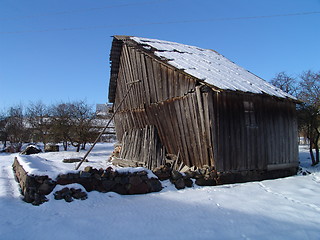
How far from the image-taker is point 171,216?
4.51 meters

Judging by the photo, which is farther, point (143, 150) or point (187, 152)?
point (143, 150)

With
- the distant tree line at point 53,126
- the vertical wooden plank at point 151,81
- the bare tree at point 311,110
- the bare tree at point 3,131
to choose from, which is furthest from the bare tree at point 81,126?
the bare tree at point 311,110

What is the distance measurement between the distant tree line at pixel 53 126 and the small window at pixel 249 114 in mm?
19696

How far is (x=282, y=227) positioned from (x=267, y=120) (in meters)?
5.62

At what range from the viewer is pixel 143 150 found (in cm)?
1109

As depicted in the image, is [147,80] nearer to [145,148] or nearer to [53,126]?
[145,148]

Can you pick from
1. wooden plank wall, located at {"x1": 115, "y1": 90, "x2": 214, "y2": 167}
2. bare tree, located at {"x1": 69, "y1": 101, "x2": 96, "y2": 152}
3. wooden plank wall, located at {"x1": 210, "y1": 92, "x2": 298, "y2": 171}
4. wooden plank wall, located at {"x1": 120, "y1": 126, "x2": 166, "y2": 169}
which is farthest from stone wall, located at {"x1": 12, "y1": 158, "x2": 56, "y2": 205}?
bare tree, located at {"x1": 69, "y1": 101, "x2": 96, "y2": 152}

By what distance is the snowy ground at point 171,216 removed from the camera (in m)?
3.76

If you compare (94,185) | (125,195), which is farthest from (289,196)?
(94,185)

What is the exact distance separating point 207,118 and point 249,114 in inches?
75.3

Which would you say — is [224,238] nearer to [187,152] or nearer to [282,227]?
[282,227]

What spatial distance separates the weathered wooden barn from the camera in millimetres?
7586

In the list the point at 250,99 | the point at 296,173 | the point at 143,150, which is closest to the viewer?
the point at 250,99

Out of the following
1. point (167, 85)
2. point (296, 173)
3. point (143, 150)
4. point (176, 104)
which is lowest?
point (296, 173)
